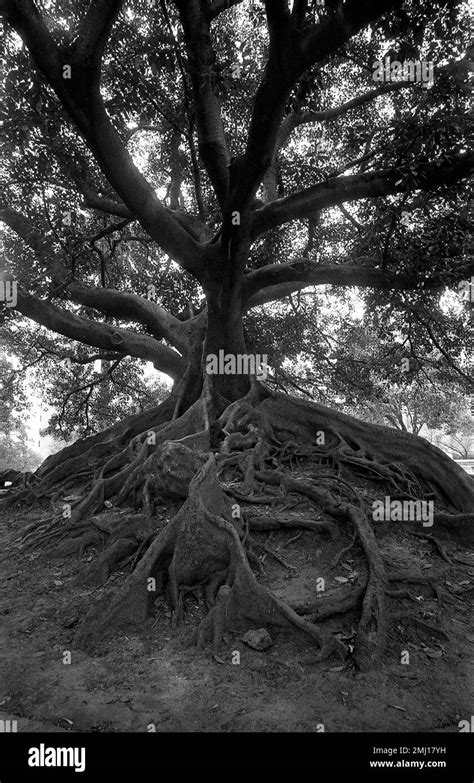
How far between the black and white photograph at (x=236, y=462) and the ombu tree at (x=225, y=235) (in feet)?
0.13

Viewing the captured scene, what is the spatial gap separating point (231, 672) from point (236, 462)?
11.6 feet

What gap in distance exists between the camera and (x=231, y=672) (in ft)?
10.7

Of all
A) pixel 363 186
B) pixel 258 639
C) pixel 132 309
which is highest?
pixel 363 186

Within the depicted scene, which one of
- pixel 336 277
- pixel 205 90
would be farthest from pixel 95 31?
pixel 336 277

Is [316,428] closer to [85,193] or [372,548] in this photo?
[372,548]

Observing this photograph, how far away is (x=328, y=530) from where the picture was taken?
511 centimetres

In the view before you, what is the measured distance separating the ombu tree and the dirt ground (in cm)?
20

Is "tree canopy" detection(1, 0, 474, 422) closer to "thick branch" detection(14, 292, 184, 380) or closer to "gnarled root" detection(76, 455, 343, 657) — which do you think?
"thick branch" detection(14, 292, 184, 380)

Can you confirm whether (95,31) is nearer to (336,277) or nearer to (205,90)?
(205,90)

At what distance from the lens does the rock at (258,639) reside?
3.52m
